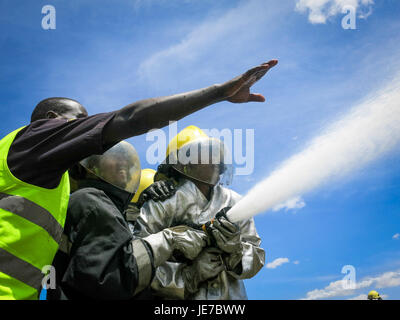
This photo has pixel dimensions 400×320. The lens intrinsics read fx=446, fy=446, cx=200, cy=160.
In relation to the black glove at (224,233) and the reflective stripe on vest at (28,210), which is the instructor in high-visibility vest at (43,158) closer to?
the reflective stripe on vest at (28,210)

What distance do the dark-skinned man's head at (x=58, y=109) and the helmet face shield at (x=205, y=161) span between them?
191 cm

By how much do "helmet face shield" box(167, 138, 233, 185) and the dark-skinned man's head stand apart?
1.91 m

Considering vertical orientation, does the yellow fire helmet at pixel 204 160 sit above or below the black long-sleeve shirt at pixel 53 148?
above

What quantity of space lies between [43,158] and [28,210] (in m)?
0.32

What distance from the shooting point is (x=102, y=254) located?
304cm

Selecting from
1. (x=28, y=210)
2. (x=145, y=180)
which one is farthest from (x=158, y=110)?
(x=145, y=180)

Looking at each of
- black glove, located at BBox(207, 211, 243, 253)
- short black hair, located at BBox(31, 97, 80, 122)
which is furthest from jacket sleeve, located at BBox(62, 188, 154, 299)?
black glove, located at BBox(207, 211, 243, 253)

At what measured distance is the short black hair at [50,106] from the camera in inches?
133

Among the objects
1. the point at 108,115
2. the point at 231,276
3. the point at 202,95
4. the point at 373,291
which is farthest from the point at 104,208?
the point at 373,291

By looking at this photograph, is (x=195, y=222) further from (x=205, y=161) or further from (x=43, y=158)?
(x=43, y=158)

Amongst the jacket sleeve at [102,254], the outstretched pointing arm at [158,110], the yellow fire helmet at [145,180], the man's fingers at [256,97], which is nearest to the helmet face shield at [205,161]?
the yellow fire helmet at [145,180]

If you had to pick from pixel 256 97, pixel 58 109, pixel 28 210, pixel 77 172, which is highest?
pixel 58 109

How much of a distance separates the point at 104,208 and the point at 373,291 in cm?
1246
